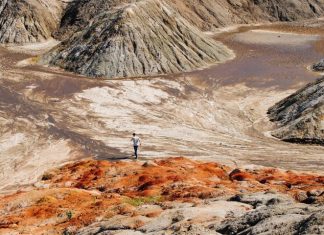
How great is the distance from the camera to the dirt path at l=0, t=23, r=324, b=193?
29.3 m

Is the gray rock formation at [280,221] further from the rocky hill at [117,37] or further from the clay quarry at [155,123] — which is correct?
the rocky hill at [117,37]

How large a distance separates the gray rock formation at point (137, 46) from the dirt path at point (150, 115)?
2.19 m

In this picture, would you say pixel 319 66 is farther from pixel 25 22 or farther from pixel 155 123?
pixel 25 22

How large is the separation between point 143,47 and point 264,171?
93.7ft

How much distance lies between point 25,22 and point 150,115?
120ft

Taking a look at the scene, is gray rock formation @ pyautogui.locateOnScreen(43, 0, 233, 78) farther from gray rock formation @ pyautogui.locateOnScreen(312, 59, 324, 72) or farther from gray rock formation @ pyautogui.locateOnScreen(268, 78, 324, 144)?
gray rock formation @ pyautogui.locateOnScreen(268, 78, 324, 144)

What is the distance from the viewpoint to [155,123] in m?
35.7

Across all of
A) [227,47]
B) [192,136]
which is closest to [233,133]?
[192,136]

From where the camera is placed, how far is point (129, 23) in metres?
51.8

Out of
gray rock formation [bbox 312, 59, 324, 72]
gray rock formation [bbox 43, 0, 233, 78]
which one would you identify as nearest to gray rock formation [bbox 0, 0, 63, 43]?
gray rock formation [bbox 43, 0, 233, 78]

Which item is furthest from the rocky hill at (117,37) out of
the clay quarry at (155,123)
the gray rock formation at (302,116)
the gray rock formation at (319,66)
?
the gray rock formation at (302,116)

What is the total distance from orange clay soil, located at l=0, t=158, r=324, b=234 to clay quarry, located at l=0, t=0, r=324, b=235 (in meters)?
0.09

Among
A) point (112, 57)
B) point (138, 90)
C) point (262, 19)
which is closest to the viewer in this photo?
point (138, 90)

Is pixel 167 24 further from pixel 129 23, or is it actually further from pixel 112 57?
pixel 112 57
